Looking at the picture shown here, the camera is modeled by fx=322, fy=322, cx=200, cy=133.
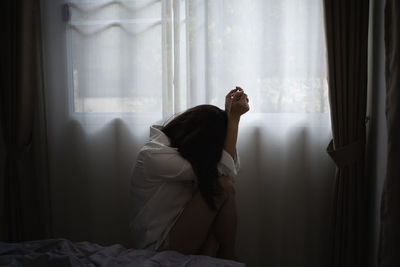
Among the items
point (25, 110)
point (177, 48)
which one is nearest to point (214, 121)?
point (177, 48)

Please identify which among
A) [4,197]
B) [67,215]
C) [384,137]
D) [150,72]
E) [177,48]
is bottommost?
[67,215]

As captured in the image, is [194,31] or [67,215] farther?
[67,215]

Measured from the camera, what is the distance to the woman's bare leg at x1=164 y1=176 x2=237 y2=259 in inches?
57.2

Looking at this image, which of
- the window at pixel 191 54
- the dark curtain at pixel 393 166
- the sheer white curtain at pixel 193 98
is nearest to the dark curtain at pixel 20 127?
the sheer white curtain at pixel 193 98

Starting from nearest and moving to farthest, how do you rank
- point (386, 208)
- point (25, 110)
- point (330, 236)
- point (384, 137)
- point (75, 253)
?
point (75, 253) < point (386, 208) < point (384, 137) < point (330, 236) < point (25, 110)

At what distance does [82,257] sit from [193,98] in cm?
111

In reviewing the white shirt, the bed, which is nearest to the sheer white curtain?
the white shirt

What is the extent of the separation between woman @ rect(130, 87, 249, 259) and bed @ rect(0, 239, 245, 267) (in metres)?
0.28

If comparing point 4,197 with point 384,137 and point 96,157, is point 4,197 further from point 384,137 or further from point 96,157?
point 384,137

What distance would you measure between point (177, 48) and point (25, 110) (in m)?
1.06

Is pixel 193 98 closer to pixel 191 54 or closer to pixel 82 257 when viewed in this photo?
pixel 191 54

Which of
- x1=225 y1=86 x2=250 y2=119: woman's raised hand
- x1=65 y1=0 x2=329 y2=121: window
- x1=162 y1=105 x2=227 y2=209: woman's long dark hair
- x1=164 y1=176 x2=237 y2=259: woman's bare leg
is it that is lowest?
x1=164 y1=176 x2=237 y2=259: woman's bare leg

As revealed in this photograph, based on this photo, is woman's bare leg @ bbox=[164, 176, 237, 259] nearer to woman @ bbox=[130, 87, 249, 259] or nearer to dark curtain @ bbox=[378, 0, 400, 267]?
woman @ bbox=[130, 87, 249, 259]

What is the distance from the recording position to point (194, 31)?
1.92 metres
